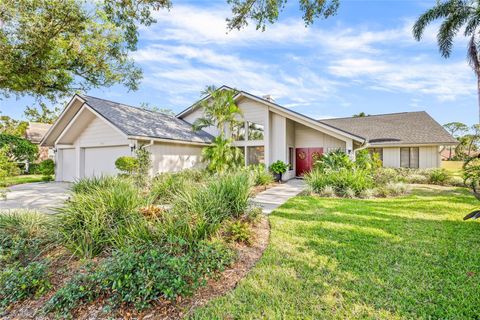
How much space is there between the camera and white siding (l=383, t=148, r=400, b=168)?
58.0ft

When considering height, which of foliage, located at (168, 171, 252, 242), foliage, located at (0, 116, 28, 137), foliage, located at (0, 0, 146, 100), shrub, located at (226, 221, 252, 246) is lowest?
shrub, located at (226, 221, 252, 246)

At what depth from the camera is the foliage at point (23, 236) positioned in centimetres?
448

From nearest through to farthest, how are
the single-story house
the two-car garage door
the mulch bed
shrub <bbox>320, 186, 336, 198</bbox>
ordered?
the mulch bed < shrub <bbox>320, 186, 336, 198</bbox> < the single-story house < the two-car garage door

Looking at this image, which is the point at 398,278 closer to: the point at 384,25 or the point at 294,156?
the point at 384,25

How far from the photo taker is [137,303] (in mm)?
2986

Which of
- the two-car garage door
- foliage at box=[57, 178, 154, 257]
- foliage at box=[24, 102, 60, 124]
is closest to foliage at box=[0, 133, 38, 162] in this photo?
the two-car garage door

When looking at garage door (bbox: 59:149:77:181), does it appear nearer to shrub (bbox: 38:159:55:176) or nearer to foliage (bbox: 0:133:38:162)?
shrub (bbox: 38:159:55:176)

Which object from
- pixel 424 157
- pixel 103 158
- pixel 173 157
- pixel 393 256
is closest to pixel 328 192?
pixel 393 256

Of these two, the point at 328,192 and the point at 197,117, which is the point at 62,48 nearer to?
the point at 197,117

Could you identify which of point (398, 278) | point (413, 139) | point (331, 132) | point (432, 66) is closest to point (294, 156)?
point (331, 132)

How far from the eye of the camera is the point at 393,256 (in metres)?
4.26

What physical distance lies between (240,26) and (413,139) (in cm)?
1533

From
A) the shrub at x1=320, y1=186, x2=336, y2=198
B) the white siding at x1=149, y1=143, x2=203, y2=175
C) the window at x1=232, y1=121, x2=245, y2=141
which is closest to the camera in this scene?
the shrub at x1=320, y1=186, x2=336, y2=198

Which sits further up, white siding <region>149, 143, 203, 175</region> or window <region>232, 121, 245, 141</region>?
window <region>232, 121, 245, 141</region>
